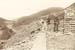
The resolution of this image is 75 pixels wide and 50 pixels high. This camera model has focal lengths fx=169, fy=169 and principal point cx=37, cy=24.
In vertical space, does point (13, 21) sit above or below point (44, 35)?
above

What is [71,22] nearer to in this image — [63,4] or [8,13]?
[63,4]

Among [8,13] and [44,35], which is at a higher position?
[8,13]

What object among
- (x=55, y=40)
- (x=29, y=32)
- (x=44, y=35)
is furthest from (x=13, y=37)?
(x=55, y=40)

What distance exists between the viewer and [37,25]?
1741 millimetres

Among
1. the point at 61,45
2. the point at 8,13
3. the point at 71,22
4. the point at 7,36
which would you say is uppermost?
the point at 8,13

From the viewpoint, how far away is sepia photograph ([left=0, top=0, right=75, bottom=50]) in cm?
172

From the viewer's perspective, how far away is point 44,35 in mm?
1738

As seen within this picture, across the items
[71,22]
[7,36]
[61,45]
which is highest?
Result: [71,22]

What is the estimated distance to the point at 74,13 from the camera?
1722mm

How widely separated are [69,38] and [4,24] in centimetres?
68

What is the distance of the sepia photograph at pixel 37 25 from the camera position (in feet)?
5.63

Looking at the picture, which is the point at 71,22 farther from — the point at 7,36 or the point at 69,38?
the point at 7,36

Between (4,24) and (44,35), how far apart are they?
1.41ft

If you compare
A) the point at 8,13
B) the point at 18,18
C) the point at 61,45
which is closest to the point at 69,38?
the point at 61,45
